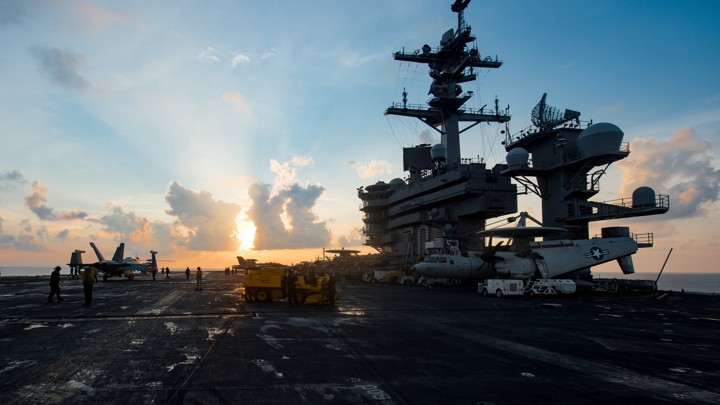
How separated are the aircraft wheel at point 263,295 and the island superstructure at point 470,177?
25.3 m

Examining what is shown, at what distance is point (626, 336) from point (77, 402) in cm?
1622

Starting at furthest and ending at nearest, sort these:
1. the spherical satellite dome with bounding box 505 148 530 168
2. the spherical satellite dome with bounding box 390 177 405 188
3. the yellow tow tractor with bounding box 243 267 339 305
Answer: the spherical satellite dome with bounding box 390 177 405 188, the spherical satellite dome with bounding box 505 148 530 168, the yellow tow tractor with bounding box 243 267 339 305

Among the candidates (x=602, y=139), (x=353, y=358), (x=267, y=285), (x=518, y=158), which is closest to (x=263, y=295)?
(x=267, y=285)

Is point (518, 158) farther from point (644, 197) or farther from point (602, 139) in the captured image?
point (644, 197)

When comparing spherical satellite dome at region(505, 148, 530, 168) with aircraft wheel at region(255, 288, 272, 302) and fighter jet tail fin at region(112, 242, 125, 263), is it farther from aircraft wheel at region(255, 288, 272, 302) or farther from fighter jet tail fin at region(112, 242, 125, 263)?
fighter jet tail fin at region(112, 242, 125, 263)

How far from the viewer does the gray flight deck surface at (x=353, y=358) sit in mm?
7715

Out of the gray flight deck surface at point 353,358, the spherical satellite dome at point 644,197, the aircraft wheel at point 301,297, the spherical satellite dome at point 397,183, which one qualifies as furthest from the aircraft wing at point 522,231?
the spherical satellite dome at point 397,183

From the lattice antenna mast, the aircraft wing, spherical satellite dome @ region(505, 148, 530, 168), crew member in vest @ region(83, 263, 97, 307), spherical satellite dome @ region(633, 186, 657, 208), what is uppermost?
the lattice antenna mast

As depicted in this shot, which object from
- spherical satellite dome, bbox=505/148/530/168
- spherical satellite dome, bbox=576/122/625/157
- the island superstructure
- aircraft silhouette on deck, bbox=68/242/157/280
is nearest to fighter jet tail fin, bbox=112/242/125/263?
aircraft silhouette on deck, bbox=68/242/157/280

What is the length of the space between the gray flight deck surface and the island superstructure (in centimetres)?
2234

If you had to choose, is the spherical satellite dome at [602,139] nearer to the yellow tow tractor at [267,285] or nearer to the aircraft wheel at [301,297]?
the yellow tow tractor at [267,285]

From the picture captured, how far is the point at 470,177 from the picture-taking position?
47.8m

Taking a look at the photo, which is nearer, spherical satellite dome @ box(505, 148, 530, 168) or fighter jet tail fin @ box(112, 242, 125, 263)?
spherical satellite dome @ box(505, 148, 530, 168)

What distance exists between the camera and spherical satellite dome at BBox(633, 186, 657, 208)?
36344mm
